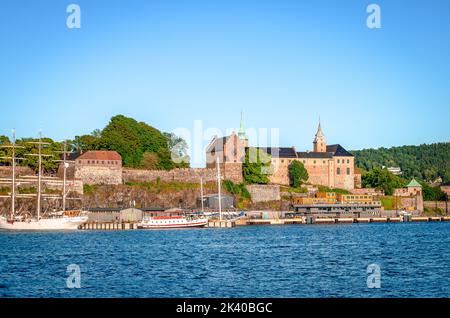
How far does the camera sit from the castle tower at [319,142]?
127 m

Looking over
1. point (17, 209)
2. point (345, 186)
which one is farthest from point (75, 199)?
point (345, 186)

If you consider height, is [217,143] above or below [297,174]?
above

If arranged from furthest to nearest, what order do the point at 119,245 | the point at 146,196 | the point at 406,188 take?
the point at 406,188 → the point at 146,196 → the point at 119,245

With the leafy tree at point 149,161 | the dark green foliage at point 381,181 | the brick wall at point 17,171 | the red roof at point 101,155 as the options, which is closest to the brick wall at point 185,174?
the leafy tree at point 149,161

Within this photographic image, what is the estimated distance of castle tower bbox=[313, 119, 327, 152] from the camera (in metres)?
127

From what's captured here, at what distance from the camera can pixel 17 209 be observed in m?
82.6

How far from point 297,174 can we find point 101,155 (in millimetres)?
34387

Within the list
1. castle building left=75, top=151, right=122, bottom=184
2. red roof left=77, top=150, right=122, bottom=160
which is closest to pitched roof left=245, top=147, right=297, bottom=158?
red roof left=77, top=150, right=122, bottom=160

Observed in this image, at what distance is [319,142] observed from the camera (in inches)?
5030

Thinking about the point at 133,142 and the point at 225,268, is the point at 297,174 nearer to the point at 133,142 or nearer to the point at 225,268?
the point at 133,142

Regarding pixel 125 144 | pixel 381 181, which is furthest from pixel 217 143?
pixel 381 181

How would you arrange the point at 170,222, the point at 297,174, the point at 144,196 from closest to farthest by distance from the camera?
the point at 170,222 < the point at 144,196 < the point at 297,174

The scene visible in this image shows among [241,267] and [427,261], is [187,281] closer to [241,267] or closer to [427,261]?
[241,267]

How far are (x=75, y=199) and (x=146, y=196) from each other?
10.4m
